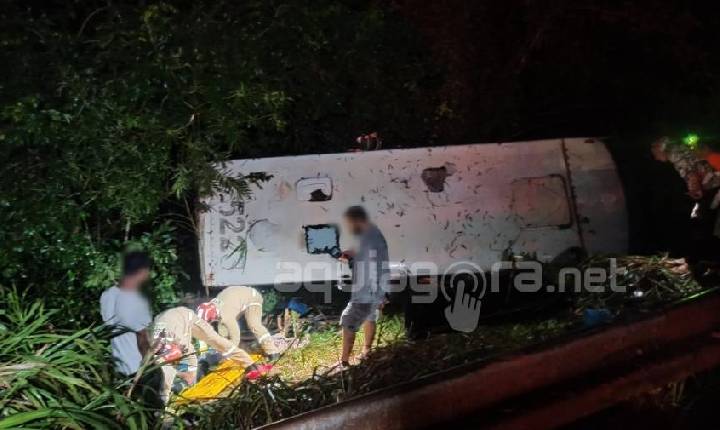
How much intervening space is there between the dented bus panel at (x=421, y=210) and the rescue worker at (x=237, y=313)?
257 millimetres

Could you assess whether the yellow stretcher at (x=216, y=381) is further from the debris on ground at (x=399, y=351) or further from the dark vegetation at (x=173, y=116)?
the dark vegetation at (x=173, y=116)

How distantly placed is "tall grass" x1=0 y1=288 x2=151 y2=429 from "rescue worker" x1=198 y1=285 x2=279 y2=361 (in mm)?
1573

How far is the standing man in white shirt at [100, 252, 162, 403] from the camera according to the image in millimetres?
4645

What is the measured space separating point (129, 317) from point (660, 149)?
5.34 m

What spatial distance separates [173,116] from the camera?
5.67 meters

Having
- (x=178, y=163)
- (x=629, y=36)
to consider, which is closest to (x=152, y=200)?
(x=178, y=163)

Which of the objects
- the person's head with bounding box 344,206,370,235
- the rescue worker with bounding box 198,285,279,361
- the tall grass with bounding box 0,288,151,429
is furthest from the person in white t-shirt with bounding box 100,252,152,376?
the person's head with bounding box 344,206,370,235

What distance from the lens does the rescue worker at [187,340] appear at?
5177mm

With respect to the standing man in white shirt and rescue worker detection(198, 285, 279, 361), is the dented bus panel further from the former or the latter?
the standing man in white shirt

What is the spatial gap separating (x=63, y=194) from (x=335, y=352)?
8.90 ft

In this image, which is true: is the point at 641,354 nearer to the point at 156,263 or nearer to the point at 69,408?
the point at 69,408

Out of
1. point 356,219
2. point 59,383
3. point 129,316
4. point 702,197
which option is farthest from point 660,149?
point 59,383

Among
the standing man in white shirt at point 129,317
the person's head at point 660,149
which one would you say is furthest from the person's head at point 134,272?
the person's head at point 660,149

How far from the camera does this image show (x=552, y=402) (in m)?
3.58
